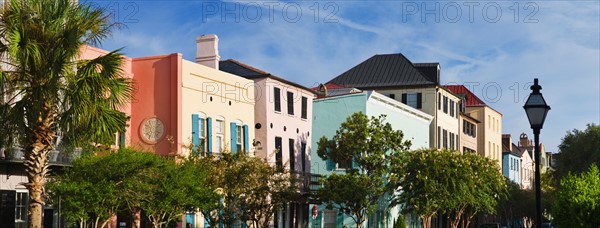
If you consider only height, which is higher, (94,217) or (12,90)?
(12,90)

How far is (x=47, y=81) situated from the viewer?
80.3 ft

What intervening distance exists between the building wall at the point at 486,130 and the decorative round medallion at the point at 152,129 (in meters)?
49.9

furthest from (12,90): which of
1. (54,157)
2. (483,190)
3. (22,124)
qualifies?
(483,190)

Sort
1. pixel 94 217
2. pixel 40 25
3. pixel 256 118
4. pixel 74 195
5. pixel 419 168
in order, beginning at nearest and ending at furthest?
pixel 40 25, pixel 74 195, pixel 94 217, pixel 256 118, pixel 419 168

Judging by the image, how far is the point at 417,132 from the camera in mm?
62000

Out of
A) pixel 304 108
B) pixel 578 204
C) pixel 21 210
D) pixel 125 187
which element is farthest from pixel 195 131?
pixel 578 204

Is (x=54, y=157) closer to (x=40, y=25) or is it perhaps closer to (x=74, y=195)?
(x=74, y=195)

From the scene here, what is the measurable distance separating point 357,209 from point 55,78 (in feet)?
78.4

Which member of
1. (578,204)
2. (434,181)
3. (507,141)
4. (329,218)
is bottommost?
(329,218)

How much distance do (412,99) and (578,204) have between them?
150ft

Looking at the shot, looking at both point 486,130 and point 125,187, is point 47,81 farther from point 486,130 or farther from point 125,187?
point 486,130

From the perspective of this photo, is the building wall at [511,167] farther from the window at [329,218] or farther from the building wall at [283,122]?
the building wall at [283,122]

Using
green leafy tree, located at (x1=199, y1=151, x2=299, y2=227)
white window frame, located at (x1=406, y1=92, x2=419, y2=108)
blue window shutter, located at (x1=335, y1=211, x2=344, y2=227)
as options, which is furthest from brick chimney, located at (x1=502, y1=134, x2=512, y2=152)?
green leafy tree, located at (x1=199, y1=151, x2=299, y2=227)

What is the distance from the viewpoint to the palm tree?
24156 mm
